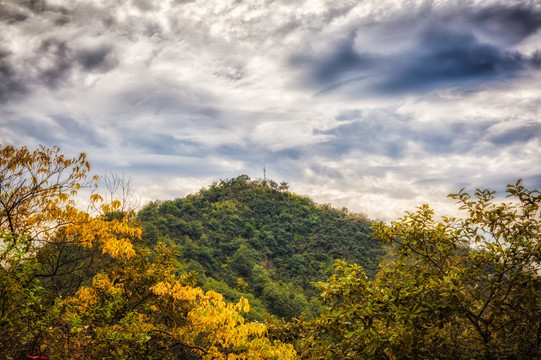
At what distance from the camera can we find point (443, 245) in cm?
456

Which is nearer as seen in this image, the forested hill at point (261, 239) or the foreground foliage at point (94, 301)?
the foreground foliage at point (94, 301)

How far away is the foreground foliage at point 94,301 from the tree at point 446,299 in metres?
1.79

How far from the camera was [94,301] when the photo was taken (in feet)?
21.9

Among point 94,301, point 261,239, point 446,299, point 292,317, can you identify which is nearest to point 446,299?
point 446,299

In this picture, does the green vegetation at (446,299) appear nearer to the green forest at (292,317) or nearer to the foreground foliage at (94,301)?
the green forest at (292,317)

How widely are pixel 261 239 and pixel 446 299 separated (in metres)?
58.2

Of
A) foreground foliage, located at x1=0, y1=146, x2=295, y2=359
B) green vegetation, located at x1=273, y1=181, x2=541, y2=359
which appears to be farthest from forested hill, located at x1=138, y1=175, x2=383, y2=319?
green vegetation, located at x1=273, y1=181, x2=541, y2=359

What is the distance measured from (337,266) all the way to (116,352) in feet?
11.7

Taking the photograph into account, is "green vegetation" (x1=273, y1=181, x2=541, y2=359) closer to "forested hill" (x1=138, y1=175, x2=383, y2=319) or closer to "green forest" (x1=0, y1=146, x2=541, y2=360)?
"green forest" (x1=0, y1=146, x2=541, y2=360)

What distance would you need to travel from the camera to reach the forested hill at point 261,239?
40.3 meters

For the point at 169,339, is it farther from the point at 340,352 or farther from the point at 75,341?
the point at 340,352

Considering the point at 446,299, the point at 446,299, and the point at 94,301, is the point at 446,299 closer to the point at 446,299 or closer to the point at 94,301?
the point at 446,299

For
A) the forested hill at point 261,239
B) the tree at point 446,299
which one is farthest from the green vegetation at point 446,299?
the forested hill at point 261,239

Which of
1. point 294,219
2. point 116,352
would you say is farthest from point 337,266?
point 294,219
